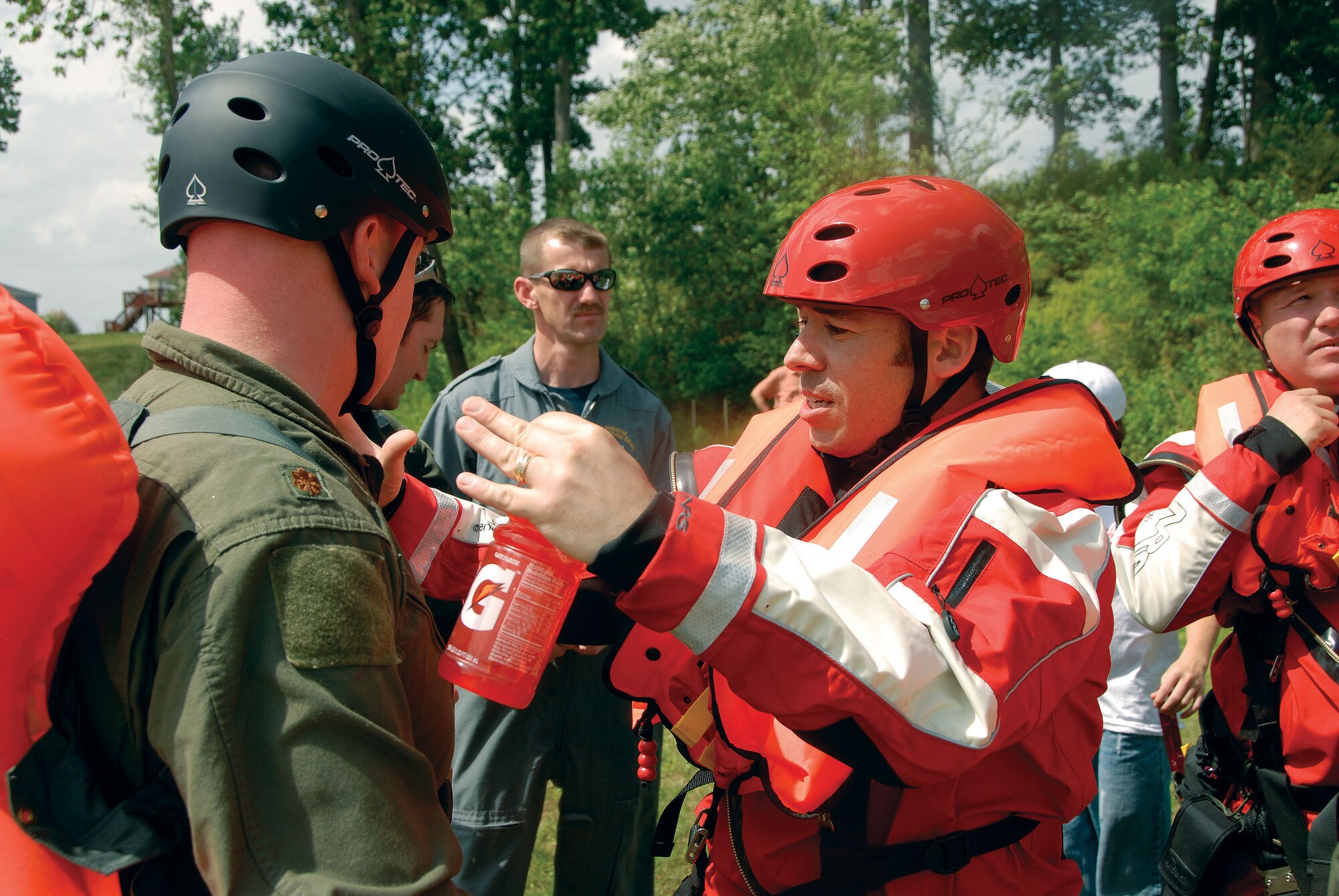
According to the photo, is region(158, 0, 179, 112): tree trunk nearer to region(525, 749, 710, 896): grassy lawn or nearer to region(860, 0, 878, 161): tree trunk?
region(860, 0, 878, 161): tree trunk

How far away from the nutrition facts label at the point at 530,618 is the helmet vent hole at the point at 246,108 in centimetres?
103

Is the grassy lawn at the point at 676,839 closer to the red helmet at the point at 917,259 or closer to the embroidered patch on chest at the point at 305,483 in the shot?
the red helmet at the point at 917,259

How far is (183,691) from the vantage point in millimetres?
1298

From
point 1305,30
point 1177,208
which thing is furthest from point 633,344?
point 1305,30

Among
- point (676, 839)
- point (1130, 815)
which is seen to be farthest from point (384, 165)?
point (676, 839)

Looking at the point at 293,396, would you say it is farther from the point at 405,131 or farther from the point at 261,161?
the point at 405,131

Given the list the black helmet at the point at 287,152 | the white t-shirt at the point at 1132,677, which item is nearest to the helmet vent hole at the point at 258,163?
the black helmet at the point at 287,152

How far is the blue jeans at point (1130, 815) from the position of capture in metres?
4.18

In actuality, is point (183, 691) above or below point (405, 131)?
below

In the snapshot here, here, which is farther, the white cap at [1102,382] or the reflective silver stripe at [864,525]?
the white cap at [1102,382]

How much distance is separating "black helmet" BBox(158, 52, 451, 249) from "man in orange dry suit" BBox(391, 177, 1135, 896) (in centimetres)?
50

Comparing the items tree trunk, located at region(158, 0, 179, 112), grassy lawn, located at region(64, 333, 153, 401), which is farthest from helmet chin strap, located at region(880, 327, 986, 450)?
grassy lawn, located at region(64, 333, 153, 401)

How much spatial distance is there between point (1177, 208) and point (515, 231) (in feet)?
52.2

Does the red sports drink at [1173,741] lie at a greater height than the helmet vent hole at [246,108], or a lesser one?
lesser
